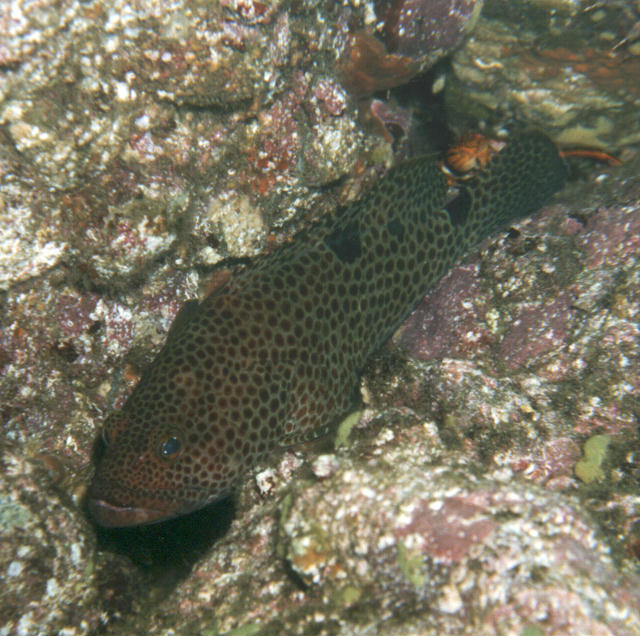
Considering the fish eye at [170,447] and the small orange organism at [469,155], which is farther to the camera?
the small orange organism at [469,155]

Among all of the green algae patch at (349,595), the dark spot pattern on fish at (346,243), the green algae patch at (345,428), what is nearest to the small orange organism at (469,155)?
the dark spot pattern on fish at (346,243)

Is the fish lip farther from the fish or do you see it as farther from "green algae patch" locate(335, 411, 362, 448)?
"green algae patch" locate(335, 411, 362, 448)

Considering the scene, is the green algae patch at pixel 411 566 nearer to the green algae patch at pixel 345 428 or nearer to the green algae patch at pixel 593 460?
the green algae patch at pixel 345 428

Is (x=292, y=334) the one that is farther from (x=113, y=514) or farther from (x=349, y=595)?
(x=349, y=595)

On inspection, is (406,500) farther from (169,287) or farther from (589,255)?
(589,255)

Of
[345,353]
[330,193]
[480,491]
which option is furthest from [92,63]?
[480,491]

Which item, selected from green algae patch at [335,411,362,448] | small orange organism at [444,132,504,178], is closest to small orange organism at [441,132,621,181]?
small orange organism at [444,132,504,178]
